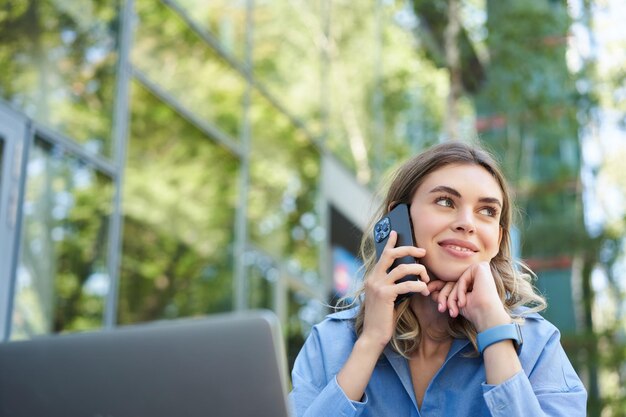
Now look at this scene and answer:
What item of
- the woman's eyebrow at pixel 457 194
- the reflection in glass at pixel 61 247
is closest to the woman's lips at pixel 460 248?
the woman's eyebrow at pixel 457 194

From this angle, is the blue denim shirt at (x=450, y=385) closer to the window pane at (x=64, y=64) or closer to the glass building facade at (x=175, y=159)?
the glass building facade at (x=175, y=159)

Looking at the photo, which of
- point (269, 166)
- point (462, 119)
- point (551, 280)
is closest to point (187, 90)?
point (269, 166)

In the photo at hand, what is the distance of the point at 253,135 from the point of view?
353 inches

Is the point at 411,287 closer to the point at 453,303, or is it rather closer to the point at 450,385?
the point at 453,303

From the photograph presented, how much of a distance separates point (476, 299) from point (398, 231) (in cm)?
29

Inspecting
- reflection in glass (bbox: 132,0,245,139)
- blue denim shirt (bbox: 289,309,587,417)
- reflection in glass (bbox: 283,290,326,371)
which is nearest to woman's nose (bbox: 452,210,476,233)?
blue denim shirt (bbox: 289,309,587,417)

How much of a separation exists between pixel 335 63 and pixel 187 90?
4.24 m

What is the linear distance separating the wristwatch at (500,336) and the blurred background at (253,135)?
59 cm

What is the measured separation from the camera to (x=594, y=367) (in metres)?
14.9

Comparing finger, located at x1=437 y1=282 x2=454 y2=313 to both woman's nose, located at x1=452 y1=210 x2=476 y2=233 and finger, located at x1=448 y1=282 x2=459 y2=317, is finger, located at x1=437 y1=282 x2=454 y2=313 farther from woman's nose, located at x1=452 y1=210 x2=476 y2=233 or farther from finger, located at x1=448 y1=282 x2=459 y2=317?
woman's nose, located at x1=452 y1=210 x2=476 y2=233

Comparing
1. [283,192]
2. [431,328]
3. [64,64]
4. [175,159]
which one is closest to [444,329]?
[431,328]

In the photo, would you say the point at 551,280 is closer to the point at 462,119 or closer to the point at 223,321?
the point at 462,119

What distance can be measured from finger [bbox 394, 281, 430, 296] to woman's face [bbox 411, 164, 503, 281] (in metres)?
0.09

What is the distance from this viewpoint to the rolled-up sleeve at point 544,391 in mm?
1843
